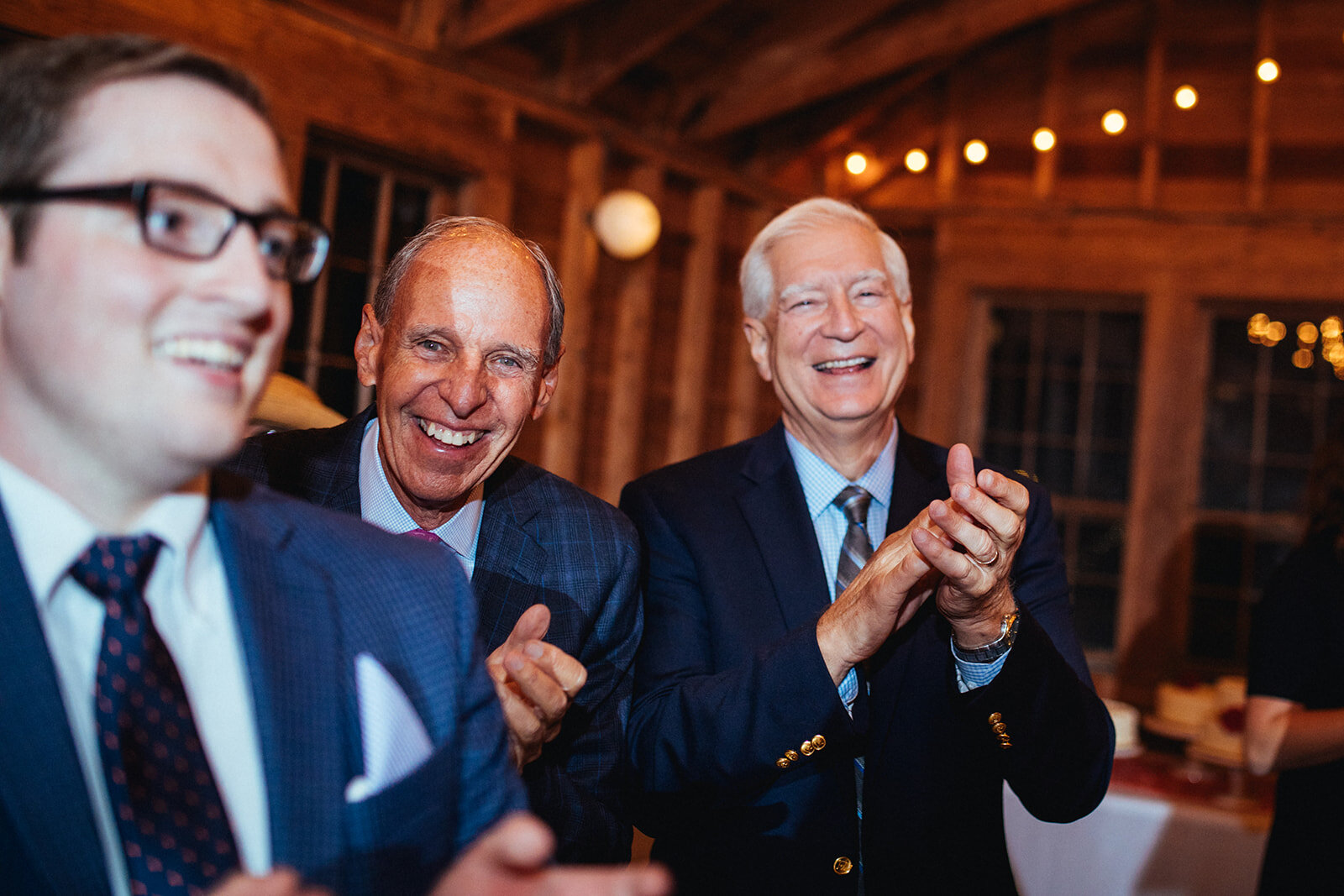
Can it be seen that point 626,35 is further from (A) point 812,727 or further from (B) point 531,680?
(B) point 531,680

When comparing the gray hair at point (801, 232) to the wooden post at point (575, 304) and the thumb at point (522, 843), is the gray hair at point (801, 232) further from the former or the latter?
the wooden post at point (575, 304)

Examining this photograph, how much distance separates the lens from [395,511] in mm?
1596

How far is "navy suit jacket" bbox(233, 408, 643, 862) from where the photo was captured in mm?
1538

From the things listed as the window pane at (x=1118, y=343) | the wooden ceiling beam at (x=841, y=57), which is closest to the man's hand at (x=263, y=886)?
the wooden ceiling beam at (x=841, y=57)

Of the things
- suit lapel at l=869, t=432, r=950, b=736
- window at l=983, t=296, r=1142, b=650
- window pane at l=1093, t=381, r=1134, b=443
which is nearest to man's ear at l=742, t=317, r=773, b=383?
suit lapel at l=869, t=432, r=950, b=736

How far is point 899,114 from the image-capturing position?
6820 mm

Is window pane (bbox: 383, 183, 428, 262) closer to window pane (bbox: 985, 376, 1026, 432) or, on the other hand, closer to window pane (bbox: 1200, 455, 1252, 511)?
window pane (bbox: 985, 376, 1026, 432)

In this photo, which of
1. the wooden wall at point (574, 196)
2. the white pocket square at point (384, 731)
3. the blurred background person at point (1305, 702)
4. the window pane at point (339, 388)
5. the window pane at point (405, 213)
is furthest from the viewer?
the window pane at point (405, 213)

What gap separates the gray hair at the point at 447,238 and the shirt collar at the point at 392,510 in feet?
0.71

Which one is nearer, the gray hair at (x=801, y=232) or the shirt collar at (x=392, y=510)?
the shirt collar at (x=392, y=510)

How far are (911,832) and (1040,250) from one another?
17.7 ft

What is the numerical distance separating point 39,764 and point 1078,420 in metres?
6.42

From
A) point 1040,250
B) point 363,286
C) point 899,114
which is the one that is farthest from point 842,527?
point 899,114

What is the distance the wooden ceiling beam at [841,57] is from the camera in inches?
215
